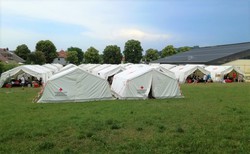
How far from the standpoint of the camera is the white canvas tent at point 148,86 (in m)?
18.3

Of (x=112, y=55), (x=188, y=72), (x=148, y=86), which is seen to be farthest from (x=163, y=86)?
→ (x=112, y=55)

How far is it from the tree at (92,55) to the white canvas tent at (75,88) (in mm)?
70130

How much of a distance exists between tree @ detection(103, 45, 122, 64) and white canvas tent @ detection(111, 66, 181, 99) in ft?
206

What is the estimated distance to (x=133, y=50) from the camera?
8150 cm

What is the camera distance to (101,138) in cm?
762

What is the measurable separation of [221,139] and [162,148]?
181 cm

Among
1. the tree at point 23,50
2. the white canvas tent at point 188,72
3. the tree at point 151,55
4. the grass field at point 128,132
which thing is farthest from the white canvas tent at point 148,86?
the tree at point 23,50

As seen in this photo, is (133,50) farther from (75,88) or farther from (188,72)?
(75,88)

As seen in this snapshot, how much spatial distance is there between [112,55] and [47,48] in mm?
18773

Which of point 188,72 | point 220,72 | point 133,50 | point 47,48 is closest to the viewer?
point 188,72

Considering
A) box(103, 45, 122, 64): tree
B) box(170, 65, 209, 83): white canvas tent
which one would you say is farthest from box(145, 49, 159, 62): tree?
box(170, 65, 209, 83): white canvas tent

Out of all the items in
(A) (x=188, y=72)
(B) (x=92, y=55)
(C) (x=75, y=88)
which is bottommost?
(C) (x=75, y=88)

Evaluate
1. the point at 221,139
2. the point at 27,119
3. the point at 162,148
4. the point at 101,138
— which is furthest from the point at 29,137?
the point at 221,139

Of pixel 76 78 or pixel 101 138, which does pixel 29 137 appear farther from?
pixel 76 78
